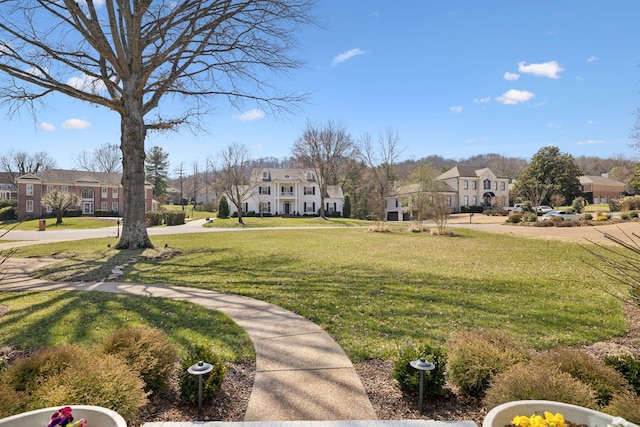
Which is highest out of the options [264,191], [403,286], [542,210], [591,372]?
[264,191]

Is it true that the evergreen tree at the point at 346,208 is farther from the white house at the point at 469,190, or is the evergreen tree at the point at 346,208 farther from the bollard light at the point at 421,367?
the bollard light at the point at 421,367

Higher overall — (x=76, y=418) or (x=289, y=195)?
(x=289, y=195)

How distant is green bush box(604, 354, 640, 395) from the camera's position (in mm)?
3076

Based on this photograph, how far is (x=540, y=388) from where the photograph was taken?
2562mm

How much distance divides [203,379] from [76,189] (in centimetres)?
5551

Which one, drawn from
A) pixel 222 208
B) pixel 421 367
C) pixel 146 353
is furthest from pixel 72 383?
pixel 222 208

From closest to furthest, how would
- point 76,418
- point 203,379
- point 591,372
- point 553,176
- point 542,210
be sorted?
1. point 76,418
2. point 591,372
3. point 203,379
4. point 542,210
5. point 553,176

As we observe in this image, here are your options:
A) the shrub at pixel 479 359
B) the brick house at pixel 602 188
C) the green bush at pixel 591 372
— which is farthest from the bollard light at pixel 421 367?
the brick house at pixel 602 188

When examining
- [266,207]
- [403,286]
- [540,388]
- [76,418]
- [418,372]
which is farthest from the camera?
[266,207]

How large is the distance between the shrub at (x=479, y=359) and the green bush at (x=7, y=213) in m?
56.0

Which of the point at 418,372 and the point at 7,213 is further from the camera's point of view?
the point at 7,213

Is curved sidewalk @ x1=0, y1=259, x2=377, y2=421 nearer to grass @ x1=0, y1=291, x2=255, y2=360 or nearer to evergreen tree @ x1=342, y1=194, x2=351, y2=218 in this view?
grass @ x1=0, y1=291, x2=255, y2=360

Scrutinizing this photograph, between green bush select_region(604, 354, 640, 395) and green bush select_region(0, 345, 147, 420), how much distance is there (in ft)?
13.1

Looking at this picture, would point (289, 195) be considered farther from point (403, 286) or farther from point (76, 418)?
point (76, 418)
